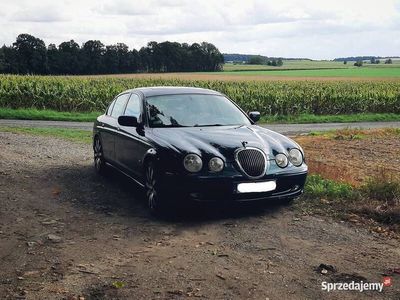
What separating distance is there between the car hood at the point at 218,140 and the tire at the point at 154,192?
1.26 ft

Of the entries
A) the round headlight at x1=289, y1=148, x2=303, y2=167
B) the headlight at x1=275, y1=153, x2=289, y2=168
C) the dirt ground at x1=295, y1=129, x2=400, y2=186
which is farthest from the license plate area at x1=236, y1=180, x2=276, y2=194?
the dirt ground at x1=295, y1=129, x2=400, y2=186

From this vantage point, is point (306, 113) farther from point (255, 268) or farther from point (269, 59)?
point (269, 59)

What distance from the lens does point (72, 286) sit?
4.46 meters

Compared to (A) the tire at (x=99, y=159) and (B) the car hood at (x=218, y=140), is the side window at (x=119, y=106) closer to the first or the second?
(A) the tire at (x=99, y=159)

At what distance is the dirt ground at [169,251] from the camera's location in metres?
4.41

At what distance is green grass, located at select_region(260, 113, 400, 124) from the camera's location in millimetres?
26047

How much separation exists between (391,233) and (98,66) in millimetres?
72931

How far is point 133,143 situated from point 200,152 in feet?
5.02

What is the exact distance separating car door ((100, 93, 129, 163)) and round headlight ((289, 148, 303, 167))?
2.98 m

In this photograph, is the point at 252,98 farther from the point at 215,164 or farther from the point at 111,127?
the point at 215,164

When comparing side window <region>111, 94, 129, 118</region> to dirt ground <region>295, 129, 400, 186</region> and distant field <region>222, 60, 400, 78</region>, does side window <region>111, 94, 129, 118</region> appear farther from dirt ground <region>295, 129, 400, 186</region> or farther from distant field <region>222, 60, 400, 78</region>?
distant field <region>222, 60, 400, 78</region>

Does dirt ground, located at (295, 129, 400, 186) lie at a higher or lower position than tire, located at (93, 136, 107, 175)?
lower

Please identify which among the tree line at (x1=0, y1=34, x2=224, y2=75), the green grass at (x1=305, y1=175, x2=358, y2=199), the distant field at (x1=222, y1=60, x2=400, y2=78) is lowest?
the green grass at (x1=305, y1=175, x2=358, y2=199)

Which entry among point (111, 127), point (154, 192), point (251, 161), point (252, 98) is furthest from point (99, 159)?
point (252, 98)
